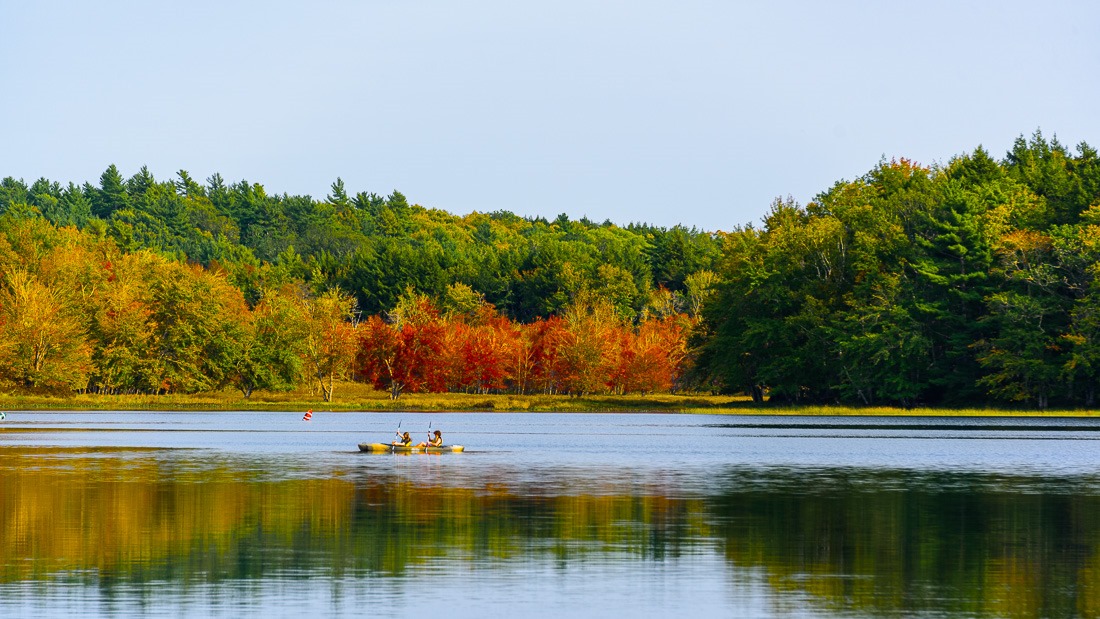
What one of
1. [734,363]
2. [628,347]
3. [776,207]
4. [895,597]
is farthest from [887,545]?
[628,347]

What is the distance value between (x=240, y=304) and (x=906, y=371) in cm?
6027

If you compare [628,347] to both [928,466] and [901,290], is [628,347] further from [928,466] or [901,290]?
[928,466]

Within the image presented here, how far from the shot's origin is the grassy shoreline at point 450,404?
108500 millimetres

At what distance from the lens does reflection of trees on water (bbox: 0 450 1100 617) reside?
2311 centimetres

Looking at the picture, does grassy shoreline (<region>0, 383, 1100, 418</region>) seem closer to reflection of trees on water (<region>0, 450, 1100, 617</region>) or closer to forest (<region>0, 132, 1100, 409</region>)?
forest (<region>0, 132, 1100, 409</region>)

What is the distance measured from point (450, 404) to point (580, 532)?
92164mm

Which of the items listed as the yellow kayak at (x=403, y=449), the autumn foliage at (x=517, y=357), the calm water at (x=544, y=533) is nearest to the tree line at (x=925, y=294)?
the autumn foliage at (x=517, y=357)

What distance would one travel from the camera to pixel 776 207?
124 m

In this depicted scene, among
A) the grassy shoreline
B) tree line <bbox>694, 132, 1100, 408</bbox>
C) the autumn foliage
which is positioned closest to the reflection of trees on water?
tree line <bbox>694, 132, 1100, 408</bbox>

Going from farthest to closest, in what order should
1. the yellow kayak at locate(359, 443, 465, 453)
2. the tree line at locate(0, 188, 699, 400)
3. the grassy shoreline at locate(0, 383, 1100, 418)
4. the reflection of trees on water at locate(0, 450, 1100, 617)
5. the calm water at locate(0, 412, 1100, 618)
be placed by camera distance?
the tree line at locate(0, 188, 699, 400) < the grassy shoreline at locate(0, 383, 1100, 418) < the yellow kayak at locate(359, 443, 465, 453) < the reflection of trees on water at locate(0, 450, 1100, 617) < the calm water at locate(0, 412, 1100, 618)

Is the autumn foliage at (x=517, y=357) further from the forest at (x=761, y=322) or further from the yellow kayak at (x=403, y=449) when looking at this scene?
the yellow kayak at (x=403, y=449)

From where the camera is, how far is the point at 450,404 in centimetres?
12119

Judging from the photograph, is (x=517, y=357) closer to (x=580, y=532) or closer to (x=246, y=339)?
(x=246, y=339)

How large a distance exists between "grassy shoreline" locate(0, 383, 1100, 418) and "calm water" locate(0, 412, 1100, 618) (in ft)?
158
